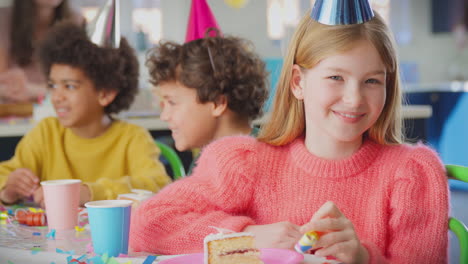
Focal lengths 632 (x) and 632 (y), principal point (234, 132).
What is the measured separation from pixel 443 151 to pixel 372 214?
174 inches

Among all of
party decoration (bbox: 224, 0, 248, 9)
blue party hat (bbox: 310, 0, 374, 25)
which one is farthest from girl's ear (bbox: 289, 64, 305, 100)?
party decoration (bbox: 224, 0, 248, 9)

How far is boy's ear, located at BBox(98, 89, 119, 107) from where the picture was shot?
2020 millimetres

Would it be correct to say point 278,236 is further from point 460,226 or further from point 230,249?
point 460,226

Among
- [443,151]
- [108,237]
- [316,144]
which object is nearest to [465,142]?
[443,151]

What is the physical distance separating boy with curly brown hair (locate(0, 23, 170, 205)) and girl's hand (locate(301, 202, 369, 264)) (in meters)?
0.95

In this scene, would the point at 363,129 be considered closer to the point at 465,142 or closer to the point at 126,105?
the point at 126,105

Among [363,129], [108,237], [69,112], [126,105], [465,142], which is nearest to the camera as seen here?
[108,237]

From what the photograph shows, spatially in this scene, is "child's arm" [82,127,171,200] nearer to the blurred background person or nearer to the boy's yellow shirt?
the boy's yellow shirt

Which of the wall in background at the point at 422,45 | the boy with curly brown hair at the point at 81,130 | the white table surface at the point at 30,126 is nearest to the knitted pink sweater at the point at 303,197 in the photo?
the boy with curly brown hair at the point at 81,130

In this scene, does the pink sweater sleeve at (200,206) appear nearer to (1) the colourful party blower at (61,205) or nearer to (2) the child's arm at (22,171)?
(1) the colourful party blower at (61,205)

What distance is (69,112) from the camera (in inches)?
76.4

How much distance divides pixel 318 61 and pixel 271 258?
0.40 m

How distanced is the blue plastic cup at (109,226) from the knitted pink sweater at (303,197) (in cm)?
9

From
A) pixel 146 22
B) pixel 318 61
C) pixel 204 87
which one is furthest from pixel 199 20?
pixel 146 22
